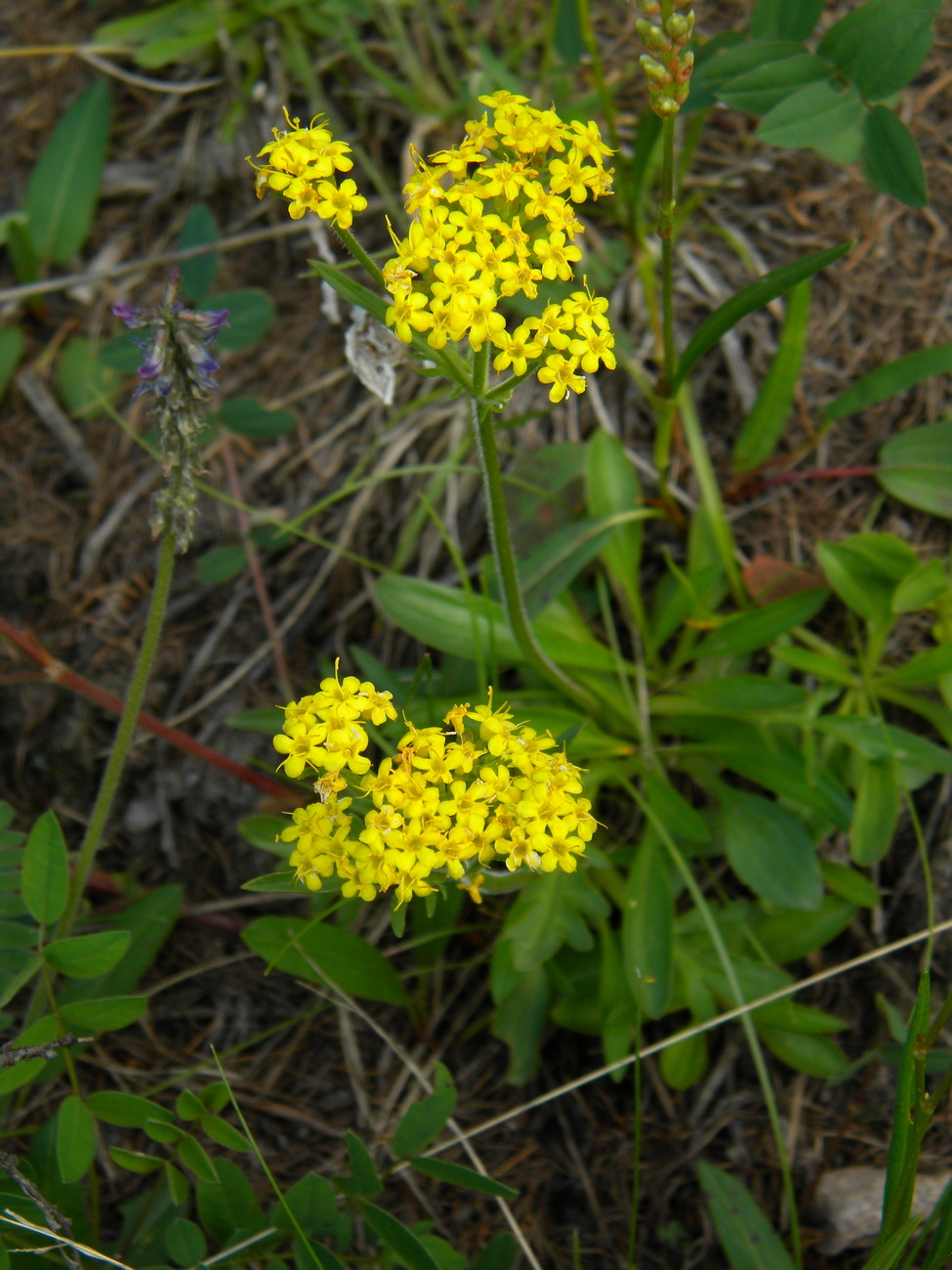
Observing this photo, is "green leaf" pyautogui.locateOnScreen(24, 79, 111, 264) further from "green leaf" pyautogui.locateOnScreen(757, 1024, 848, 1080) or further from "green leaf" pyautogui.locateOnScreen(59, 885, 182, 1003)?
"green leaf" pyautogui.locateOnScreen(757, 1024, 848, 1080)

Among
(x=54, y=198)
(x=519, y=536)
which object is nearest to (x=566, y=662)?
(x=519, y=536)

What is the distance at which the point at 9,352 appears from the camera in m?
3.52

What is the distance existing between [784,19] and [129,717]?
2486mm

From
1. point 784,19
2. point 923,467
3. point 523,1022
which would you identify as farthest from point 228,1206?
point 784,19

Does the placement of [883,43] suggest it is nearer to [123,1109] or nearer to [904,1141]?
[904,1141]

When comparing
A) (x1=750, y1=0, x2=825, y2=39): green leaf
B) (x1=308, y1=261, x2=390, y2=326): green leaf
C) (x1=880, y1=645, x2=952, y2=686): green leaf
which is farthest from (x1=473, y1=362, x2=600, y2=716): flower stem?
(x1=750, y1=0, x2=825, y2=39): green leaf

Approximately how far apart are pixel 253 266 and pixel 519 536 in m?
1.47

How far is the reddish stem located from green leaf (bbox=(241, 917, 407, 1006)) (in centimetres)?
46

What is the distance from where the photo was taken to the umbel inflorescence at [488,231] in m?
1.64

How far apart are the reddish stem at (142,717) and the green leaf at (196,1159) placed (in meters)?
1.04

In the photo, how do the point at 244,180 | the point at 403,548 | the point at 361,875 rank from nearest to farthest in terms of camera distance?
the point at 361,875
the point at 403,548
the point at 244,180

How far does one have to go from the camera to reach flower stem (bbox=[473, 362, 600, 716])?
184 cm

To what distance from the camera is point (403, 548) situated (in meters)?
3.11

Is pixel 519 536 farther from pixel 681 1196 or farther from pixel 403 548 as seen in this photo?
pixel 681 1196
